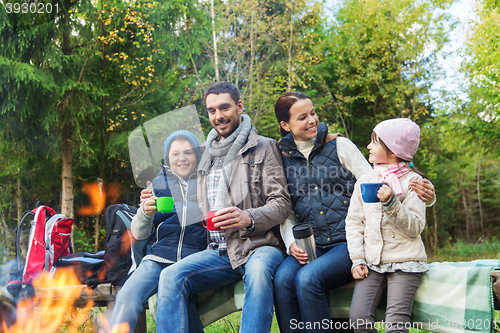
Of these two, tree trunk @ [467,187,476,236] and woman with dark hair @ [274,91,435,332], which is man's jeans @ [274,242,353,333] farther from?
tree trunk @ [467,187,476,236]

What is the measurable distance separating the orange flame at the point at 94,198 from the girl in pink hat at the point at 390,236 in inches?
328

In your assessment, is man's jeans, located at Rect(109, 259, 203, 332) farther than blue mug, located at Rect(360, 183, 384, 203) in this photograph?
Yes

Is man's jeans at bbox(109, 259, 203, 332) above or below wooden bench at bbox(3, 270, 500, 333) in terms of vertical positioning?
above

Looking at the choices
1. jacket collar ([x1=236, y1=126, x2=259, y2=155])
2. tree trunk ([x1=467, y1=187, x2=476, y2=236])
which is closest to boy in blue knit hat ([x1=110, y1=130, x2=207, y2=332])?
jacket collar ([x1=236, y1=126, x2=259, y2=155])

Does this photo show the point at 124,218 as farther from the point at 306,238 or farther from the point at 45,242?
the point at 306,238

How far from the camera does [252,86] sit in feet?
37.1

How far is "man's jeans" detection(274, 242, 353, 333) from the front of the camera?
82.4 inches

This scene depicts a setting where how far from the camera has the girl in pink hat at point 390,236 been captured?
6.39ft

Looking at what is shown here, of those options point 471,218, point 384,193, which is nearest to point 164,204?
point 384,193

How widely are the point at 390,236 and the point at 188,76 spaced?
34.0 ft

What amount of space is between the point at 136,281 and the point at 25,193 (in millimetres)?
9149

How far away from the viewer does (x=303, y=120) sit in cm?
260

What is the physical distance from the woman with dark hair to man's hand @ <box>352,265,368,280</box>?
9 centimetres

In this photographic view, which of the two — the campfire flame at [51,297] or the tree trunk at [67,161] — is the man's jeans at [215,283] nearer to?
the campfire flame at [51,297]
